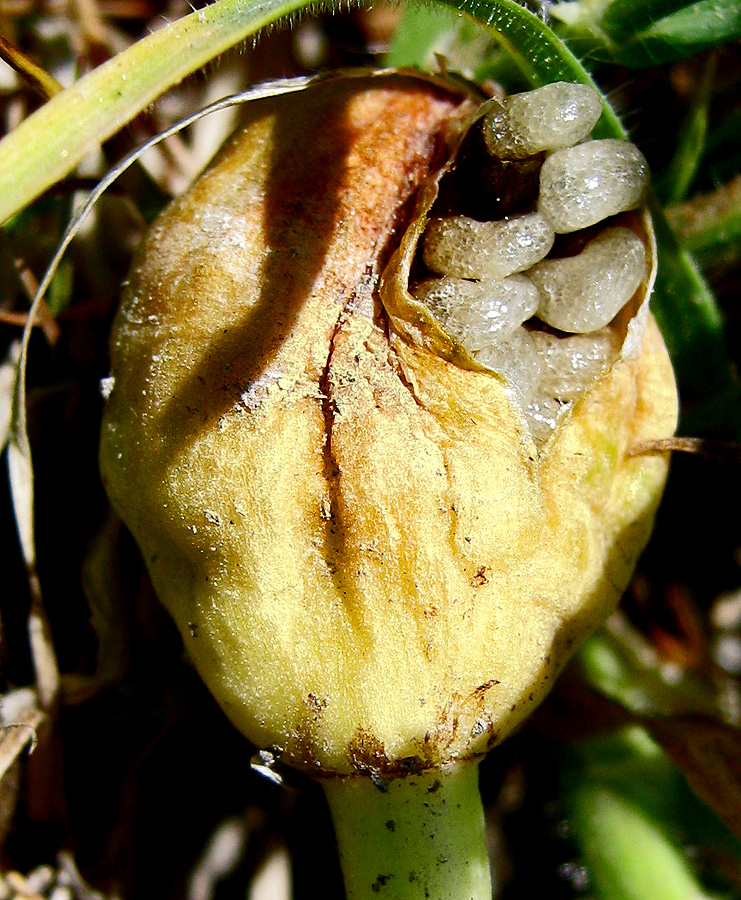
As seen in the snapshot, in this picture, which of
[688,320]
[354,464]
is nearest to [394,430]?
[354,464]

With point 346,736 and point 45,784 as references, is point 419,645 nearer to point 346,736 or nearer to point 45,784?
point 346,736

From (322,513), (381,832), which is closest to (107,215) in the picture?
(322,513)

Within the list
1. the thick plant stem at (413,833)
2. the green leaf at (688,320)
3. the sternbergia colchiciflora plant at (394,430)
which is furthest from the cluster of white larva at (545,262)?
the thick plant stem at (413,833)

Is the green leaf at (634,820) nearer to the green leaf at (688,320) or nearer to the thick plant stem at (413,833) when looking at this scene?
the thick plant stem at (413,833)

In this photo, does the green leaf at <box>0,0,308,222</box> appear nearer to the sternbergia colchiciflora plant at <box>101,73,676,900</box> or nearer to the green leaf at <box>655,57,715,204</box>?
the sternbergia colchiciflora plant at <box>101,73,676,900</box>

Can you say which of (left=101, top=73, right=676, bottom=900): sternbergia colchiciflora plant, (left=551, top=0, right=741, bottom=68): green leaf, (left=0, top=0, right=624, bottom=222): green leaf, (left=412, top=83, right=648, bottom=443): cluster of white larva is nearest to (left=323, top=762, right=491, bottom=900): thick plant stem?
(left=101, top=73, right=676, bottom=900): sternbergia colchiciflora plant

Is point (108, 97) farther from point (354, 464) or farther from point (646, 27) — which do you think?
point (646, 27)
